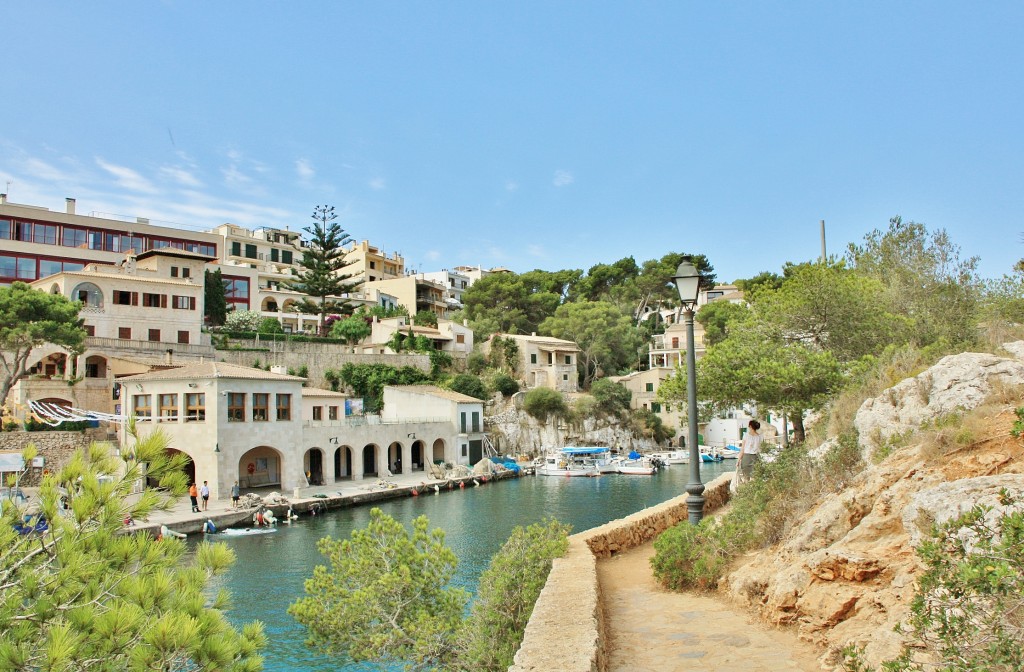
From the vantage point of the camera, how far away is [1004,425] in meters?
6.48

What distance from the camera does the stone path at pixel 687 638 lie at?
584 centimetres

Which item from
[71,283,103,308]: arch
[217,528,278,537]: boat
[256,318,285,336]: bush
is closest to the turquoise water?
[217,528,278,537]: boat

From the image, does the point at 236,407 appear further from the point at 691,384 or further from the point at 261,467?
the point at 691,384

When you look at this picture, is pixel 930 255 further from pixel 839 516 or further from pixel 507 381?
pixel 507 381

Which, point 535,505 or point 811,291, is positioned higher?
point 811,291

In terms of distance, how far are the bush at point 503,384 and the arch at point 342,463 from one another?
15.6 metres

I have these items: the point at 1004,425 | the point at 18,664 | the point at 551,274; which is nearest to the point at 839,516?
the point at 1004,425

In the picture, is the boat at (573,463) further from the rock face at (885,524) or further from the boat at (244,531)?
the rock face at (885,524)

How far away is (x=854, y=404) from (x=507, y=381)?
45.8 meters

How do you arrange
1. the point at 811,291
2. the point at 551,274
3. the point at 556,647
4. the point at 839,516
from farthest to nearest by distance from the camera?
the point at 551,274 < the point at 811,291 < the point at 839,516 < the point at 556,647

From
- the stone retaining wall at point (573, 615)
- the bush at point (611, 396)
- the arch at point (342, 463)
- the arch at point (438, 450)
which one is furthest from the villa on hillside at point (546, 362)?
the stone retaining wall at point (573, 615)

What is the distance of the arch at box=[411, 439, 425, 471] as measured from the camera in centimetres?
4612

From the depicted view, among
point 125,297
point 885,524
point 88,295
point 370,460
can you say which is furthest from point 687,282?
point 88,295

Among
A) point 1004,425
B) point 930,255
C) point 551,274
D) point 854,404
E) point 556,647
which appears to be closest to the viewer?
point 556,647
